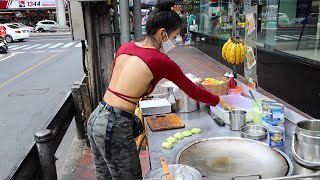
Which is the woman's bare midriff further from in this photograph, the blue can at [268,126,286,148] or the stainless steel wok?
the blue can at [268,126,286,148]

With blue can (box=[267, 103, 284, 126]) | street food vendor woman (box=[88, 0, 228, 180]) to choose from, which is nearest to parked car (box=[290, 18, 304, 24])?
blue can (box=[267, 103, 284, 126])

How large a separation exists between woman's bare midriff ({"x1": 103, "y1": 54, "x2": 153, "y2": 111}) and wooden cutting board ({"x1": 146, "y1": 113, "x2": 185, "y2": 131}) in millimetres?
425

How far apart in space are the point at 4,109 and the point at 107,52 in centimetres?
398

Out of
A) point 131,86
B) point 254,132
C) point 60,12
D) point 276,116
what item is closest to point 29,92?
point 131,86

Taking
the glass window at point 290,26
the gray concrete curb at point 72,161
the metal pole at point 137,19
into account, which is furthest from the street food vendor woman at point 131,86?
the glass window at point 290,26

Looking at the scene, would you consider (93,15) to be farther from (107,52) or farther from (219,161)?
(219,161)

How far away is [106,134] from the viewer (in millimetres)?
2154

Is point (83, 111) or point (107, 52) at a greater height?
point (107, 52)

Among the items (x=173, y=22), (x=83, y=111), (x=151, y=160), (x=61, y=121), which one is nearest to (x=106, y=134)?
(x=151, y=160)

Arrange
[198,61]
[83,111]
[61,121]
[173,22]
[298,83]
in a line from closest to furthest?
[173,22]
[61,121]
[83,111]
[298,83]
[198,61]

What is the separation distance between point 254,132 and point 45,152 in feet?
5.81

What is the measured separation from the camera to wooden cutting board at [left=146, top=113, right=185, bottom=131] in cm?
252

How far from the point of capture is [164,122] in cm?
264

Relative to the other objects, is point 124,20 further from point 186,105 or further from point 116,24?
point 186,105
